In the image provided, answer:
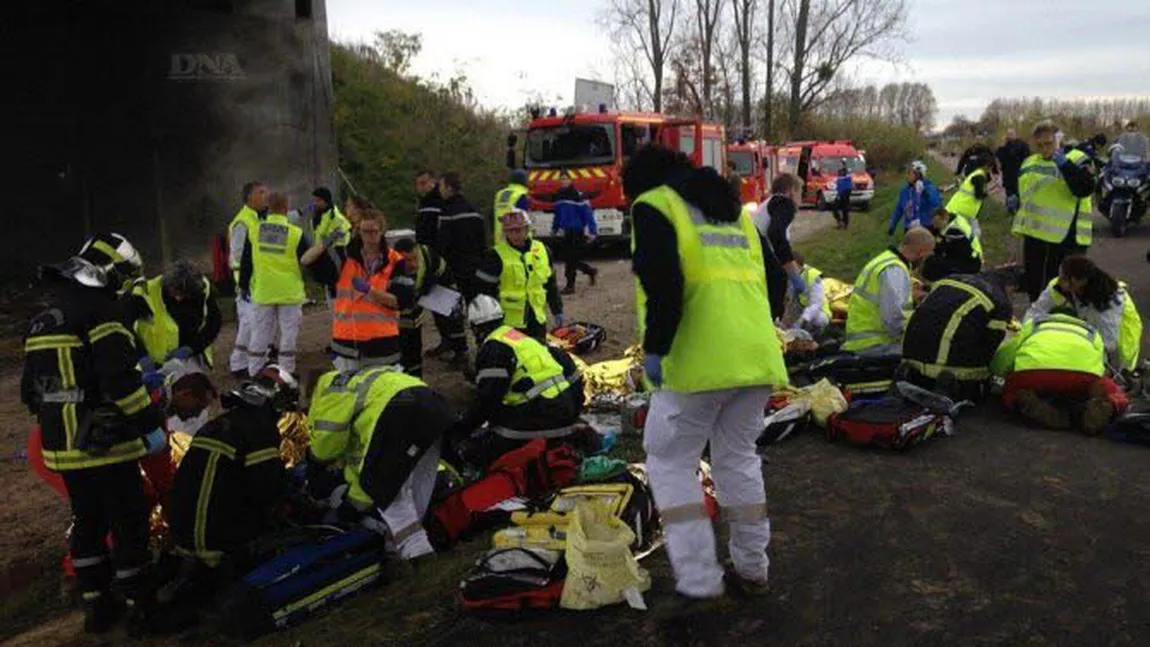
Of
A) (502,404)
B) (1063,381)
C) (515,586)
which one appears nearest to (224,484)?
(515,586)

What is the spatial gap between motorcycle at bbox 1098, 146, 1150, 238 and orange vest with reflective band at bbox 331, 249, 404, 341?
41.2 feet

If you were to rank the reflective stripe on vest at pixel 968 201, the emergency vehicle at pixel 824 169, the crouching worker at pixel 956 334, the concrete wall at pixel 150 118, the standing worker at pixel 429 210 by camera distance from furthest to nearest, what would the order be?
the emergency vehicle at pixel 824 169
the concrete wall at pixel 150 118
the reflective stripe on vest at pixel 968 201
the standing worker at pixel 429 210
the crouching worker at pixel 956 334

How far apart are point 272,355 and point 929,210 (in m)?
8.44

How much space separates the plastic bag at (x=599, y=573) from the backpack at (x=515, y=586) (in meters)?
0.07

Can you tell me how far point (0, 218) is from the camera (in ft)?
38.7

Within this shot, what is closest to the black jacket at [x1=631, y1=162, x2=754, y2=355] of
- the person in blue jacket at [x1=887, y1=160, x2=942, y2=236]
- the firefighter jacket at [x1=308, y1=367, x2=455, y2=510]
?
the firefighter jacket at [x1=308, y1=367, x2=455, y2=510]

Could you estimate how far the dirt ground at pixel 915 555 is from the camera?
3488 mm

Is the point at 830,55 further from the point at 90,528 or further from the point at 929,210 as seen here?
the point at 90,528

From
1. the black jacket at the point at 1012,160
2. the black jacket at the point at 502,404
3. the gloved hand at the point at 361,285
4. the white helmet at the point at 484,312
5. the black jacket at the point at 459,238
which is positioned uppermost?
the black jacket at the point at 1012,160

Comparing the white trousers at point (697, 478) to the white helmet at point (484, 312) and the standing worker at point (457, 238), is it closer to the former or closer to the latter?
the white helmet at point (484, 312)

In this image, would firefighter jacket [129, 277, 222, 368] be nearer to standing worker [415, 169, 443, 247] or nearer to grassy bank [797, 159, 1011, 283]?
standing worker [415, 169, 443, 247]

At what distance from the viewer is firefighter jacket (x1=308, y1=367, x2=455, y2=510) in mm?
4305

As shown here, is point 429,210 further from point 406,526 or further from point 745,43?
point 745,43

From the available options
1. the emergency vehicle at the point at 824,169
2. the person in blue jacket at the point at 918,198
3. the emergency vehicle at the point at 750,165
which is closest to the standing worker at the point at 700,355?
the person in blue jacket at the point at 918,198
